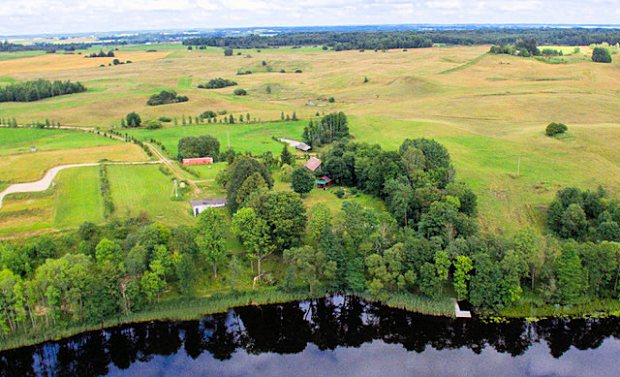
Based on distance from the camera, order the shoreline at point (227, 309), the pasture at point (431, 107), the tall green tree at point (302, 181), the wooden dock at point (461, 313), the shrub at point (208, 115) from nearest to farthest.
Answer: the shoreline at point (227, 309) → the wooden dock at point (461, 313) → the tall green tree at point (302, 181) → the pasture at point (431, 107) → the shrub at point (208, 115)

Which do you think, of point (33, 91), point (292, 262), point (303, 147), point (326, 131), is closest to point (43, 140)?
point (303, 147)

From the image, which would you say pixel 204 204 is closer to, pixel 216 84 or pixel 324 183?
pixel 324 183

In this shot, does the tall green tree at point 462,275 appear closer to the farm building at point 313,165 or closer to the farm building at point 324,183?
the farm building at point 324,183

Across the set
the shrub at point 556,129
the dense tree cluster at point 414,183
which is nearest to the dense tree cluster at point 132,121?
the dense tree cluster at point 414,183

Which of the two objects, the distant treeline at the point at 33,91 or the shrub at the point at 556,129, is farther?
the distant treeline at the point at 33,91

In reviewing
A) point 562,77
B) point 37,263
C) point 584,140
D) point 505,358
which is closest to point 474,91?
point 562,77
